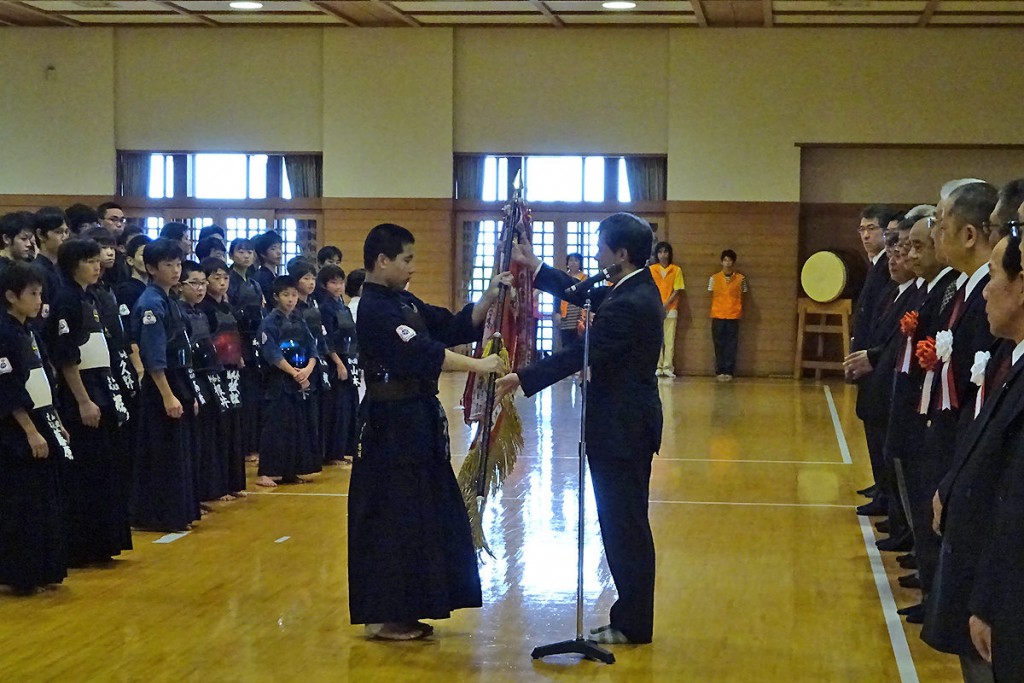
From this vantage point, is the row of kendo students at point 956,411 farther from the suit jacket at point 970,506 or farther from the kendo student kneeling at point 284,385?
the kendo student kneeling at point 284,385

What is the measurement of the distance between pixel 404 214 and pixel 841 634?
12.7 m

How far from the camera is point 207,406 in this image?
7.32m

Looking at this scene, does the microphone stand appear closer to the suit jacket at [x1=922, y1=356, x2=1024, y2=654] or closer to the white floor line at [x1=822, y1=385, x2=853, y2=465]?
the suit jacket at [x1=922, y1=356, x2=1024, y2=654]

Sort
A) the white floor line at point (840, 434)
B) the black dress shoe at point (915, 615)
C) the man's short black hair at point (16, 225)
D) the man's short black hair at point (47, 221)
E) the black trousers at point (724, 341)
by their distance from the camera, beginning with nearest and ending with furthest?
1. the black dress shoe at point (915, 615)
2. the man's short black hair at point (16, 225)
3. the man's short black hair at point (47, 221)
4. the white floor line at point (840, 434)
5. the black trousers at point (724, 341)

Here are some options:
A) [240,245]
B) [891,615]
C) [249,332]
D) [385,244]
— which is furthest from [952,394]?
[240,245]

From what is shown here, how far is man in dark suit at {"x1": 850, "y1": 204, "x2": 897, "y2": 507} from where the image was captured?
727 cm

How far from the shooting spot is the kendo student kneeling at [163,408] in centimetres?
678

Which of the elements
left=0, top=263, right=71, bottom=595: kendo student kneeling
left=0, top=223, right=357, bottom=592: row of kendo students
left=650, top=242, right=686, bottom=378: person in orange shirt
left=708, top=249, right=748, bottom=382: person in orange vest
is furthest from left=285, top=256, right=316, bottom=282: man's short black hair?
left=708, top=249, right=748, bottom=382: person in orange vest

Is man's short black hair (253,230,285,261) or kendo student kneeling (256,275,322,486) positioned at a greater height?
man's short black hair (253,230,285,261)

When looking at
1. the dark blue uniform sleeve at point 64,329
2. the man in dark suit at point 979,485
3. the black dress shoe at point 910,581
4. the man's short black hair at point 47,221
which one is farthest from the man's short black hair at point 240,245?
the man in dark suit at point 979,485

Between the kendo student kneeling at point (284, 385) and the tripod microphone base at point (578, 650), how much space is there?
411cm

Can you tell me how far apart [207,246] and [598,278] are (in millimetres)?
4470

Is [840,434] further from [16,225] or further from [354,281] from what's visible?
[16,225]

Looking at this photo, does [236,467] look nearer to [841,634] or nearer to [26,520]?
[26,520]
